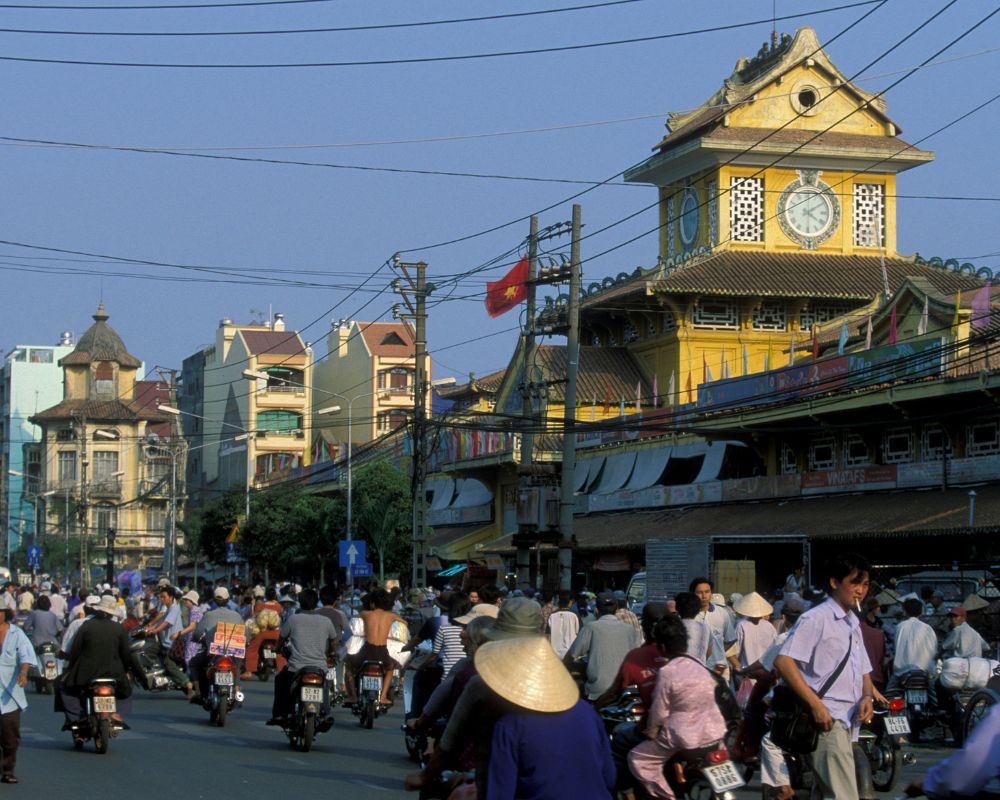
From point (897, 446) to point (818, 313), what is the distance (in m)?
15.9

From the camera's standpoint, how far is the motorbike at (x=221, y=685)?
65.3 ft

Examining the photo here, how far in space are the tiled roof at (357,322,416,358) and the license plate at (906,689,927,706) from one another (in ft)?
249

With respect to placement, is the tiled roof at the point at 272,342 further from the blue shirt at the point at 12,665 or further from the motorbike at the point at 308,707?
the blue shirt at the point at 12,665

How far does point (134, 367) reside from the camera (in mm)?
120500

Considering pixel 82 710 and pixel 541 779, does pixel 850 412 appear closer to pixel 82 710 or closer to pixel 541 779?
pixel 82 710

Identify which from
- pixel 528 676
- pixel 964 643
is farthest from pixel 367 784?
pixel 528 676

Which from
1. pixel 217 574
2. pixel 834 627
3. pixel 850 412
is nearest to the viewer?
pixel 834 627

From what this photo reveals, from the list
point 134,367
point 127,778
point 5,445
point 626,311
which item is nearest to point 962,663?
point 127,778

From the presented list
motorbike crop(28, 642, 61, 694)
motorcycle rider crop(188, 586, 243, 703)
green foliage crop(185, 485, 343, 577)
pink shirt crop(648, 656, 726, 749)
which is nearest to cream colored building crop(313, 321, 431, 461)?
green foliage crop(185, 485, 343, 577)

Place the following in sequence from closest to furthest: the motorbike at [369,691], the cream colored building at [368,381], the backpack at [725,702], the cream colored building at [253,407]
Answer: the backpack at [725,702] → the motorbike at [369,691] → the cream colored building at [368,381] → the cream colored building at [253,407]

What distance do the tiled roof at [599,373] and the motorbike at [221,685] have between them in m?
34.9

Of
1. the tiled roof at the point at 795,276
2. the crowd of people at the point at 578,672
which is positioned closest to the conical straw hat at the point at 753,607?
the crowd of people at the point at 578,672

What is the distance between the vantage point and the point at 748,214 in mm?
56906

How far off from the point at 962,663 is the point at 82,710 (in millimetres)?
8789
